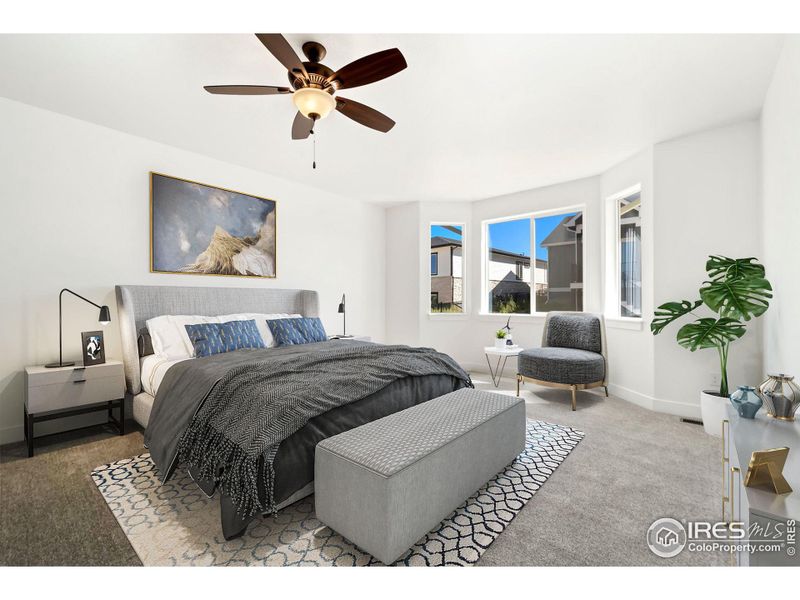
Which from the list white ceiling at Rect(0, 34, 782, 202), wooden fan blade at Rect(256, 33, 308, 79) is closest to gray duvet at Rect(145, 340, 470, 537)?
wooden fan blade at Rect(256, 33, 308, 79)

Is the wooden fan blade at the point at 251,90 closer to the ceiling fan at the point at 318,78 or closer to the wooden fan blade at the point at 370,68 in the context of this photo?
the ceiling fan at the point at 318,78

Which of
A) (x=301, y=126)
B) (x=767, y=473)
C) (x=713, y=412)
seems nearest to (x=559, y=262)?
(x=713, y=412)

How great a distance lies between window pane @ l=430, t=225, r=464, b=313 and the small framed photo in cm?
403

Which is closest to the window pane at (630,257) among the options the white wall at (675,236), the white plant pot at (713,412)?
the white wall at (675,236)

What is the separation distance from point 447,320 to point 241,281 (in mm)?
2945

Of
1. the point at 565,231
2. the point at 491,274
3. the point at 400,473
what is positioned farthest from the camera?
the point at 491,274

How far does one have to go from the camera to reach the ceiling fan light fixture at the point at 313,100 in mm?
1968

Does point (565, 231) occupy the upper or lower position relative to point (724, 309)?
upper

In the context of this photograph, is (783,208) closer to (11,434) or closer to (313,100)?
(313,100)

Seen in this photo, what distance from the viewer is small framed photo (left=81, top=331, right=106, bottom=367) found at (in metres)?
2.78

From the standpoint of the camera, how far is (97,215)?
10.1 feet

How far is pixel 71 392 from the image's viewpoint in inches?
105

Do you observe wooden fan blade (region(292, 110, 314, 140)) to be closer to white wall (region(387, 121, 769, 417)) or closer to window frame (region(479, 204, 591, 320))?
white wall (region(387, 121, 769, 417))

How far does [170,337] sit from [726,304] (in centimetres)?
448
